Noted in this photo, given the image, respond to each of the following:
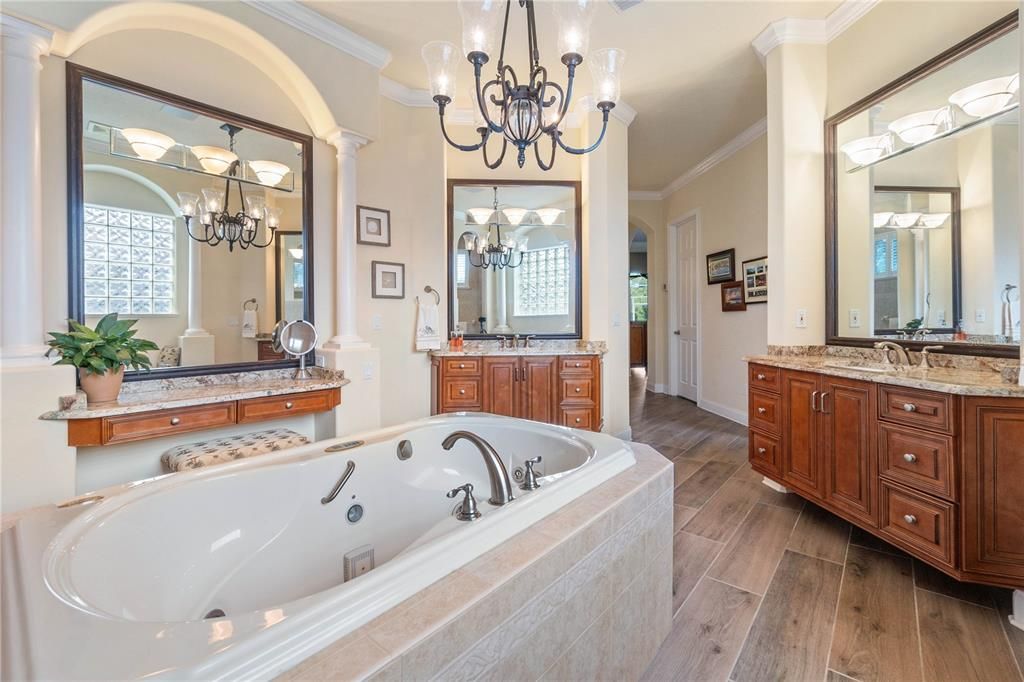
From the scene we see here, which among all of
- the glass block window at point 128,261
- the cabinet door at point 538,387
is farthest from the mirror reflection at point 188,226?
the cabinet door at point 538,387

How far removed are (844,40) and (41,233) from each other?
13.9ft

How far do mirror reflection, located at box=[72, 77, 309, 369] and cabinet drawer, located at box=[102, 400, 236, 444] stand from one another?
1.35 ft

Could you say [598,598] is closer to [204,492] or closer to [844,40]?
[204,492]

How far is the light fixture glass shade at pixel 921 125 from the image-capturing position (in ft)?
6.93

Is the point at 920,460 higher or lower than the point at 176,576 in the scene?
higher

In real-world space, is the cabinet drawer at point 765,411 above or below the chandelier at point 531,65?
below

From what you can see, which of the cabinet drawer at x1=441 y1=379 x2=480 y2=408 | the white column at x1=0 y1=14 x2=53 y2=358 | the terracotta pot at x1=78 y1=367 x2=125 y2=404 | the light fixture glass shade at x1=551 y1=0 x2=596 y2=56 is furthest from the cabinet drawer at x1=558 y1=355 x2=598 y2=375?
the white column at x1=0 y1=14 x2=53 y2=358

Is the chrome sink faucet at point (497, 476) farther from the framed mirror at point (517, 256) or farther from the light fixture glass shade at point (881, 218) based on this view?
the light fixture glass shade at point (881, 218)

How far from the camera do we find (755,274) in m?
4.02

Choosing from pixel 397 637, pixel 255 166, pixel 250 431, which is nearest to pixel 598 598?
pixel 397 637

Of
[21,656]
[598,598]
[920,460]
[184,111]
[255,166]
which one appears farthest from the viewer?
[255,166]

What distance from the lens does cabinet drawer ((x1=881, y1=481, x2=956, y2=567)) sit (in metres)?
1.59

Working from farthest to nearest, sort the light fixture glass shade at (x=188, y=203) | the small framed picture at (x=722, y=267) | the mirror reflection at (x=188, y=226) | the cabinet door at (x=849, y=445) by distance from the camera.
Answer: the small framed picture at (x=722, y=267)
the light fixture glass shade at (x=188, y=203)
the mirror reflection at (x=188, y=226)
the cabinet door at (x=849, y=445)

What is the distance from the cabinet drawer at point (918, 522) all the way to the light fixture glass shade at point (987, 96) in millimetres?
1709
